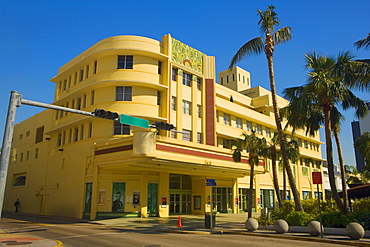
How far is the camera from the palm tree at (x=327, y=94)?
65.7 feet

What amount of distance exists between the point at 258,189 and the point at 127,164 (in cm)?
2204

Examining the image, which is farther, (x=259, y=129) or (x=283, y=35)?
(x=259, y=129)

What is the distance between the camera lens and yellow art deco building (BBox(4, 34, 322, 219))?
2739cm

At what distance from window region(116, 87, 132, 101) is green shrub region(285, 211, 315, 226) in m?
17.1

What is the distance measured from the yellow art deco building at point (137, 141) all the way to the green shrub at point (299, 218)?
9.40m

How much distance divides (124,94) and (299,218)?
1826cm

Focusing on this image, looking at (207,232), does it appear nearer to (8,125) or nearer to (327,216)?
(327,216)

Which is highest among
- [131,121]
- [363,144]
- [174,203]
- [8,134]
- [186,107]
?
[186,107]

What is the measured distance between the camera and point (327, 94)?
1981cm

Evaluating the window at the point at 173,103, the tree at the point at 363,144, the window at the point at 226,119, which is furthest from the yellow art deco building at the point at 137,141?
the tree at the point at 363,144

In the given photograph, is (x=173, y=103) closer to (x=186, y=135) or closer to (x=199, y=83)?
(x=186, y=135)

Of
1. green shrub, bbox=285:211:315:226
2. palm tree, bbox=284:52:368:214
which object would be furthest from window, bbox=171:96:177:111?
green shrub, bbox=285:211:315:226

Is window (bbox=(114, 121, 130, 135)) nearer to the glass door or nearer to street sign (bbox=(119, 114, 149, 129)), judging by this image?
the glass door

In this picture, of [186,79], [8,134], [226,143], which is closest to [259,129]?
[226,143]
